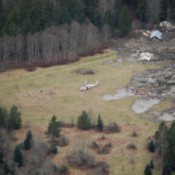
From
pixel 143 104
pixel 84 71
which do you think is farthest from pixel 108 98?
pixel 84 71

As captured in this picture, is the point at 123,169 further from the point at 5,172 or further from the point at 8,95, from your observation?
the point at 8,95

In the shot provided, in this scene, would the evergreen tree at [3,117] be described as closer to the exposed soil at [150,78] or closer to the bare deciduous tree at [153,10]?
the exposed soil at [150,78]

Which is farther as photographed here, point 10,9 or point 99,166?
point 10,9

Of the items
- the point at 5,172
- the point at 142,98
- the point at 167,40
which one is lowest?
the point at 5,172

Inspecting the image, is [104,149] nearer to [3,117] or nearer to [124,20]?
[3,117]

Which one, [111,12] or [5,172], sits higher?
[111,12]

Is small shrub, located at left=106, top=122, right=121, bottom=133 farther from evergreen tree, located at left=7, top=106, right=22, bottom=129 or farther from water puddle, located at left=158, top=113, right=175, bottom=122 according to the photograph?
evergreen tree, located at left=7, top=106, right=22, bottom=129

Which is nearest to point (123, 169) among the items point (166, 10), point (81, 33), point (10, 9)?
point (81, 33)
